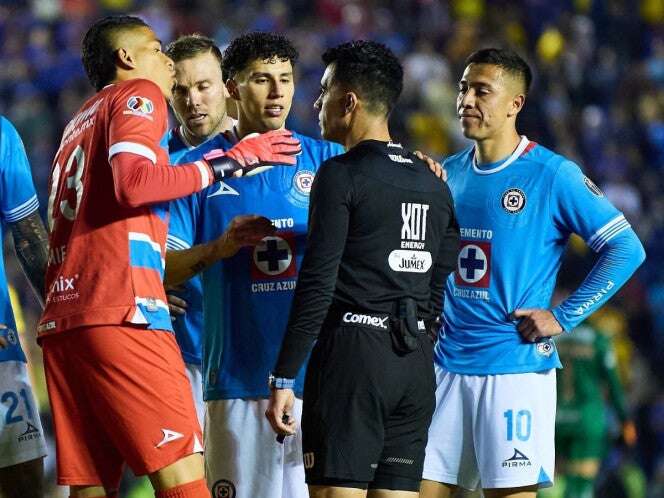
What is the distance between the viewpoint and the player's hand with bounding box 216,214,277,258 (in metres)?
5.49

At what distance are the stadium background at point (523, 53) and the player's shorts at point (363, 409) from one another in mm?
8054

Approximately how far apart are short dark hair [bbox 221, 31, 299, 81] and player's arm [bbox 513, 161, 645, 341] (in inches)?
57.5

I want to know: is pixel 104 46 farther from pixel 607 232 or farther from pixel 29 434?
pixel 607 232

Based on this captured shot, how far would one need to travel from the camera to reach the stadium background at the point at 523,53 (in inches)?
543

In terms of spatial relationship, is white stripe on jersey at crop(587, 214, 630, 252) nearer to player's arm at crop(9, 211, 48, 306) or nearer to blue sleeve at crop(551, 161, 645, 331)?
blue sleeve at crop(551, 161, 645, 331)

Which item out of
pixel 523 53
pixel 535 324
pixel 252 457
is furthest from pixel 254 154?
pixel 523 53

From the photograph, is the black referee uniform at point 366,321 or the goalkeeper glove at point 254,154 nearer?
the black referee uniform at point 366,321

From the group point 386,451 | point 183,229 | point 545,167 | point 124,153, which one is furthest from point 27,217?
point 545,167

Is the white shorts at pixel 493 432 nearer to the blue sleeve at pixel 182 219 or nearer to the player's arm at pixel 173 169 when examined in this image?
the blue sleeve at pixel 182 219

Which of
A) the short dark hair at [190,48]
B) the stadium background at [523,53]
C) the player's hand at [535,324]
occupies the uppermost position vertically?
the stadium background at [523,53]

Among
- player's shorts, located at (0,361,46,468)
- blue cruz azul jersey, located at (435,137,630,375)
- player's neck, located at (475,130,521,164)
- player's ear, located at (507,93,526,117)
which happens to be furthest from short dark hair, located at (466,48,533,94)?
player's shorts, located at (0,361,46,468)

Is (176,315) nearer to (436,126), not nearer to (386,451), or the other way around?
(386,451)

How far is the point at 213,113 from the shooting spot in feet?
22.9

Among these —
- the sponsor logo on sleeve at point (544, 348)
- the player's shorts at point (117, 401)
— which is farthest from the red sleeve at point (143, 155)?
the sponsor logo on sleeve at point (544, 348)
